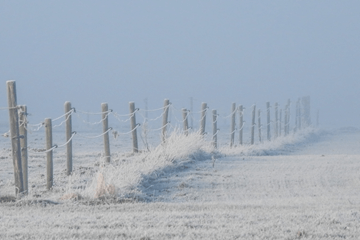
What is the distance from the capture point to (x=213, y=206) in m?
8.54

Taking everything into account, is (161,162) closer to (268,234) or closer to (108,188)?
(108,188)

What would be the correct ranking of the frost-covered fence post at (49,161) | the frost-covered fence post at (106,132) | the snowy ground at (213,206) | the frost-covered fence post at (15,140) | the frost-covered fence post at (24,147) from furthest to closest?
the frost-covered fence post at (106,132) < the frost-covered fence post at (49,161) < the frost-covered fence post at (24,147) < the frost-covered fence post at (15,140) < the snowy ground at (213,206)

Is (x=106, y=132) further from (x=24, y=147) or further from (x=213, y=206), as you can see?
(x=213, y=206)

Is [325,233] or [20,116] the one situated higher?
[20,116]

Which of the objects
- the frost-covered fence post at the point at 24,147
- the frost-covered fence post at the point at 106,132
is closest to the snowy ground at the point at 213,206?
the frost-covered fence post at the point at 24,147

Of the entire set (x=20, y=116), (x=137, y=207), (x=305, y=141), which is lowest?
(x=305, y=141)

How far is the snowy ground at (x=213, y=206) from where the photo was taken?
6.25 metres

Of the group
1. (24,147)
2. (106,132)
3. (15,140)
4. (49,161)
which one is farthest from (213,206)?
(106,132)

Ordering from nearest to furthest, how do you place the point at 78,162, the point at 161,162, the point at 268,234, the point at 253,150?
the point at 268,234
the point at 161,162
the point at 78,162
the point at 253,150

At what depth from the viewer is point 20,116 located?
11078mm

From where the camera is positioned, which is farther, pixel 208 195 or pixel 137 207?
pixel 208 195

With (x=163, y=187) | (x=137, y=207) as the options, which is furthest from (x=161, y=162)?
(x=137, y=207)

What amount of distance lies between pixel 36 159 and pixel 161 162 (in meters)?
5.88

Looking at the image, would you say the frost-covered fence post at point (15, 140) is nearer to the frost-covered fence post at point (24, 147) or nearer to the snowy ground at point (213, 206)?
the frost-covered fence post at point (24, 147)
